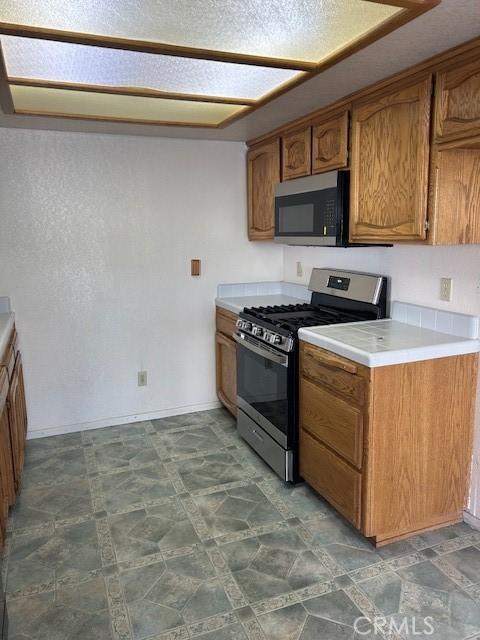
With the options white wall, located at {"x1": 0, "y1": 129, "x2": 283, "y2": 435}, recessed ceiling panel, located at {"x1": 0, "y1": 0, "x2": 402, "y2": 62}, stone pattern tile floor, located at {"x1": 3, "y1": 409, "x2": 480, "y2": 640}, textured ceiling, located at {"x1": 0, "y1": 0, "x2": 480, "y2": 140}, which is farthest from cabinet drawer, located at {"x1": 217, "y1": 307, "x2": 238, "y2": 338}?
recessed ceiling panel, located at {"x1": 0, "y1": 0, "x2": 402, "y2": 62}

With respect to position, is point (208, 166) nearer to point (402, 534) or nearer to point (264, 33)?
point (264, 33)

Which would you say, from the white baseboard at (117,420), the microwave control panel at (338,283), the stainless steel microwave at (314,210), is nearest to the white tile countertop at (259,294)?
the microwave control panel at (338,283)

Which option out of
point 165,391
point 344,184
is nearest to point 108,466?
point 165,391

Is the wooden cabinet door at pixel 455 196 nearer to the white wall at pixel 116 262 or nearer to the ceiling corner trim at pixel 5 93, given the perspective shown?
the ceiling corner trim at pixel 5 93

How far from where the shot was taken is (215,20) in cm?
163

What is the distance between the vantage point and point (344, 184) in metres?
2.63

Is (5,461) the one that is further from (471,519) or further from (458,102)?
(458,102)

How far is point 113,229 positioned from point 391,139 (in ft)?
6.55

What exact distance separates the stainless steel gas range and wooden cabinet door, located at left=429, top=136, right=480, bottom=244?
2.18 ft

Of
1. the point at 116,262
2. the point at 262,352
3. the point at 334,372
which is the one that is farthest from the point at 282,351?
the point at 116,262

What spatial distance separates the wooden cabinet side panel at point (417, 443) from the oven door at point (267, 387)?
0.63 meters

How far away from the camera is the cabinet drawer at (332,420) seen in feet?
7.13

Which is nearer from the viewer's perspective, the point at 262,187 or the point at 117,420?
the point at 262,187

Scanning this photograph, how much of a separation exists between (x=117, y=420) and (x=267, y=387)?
1381mm
